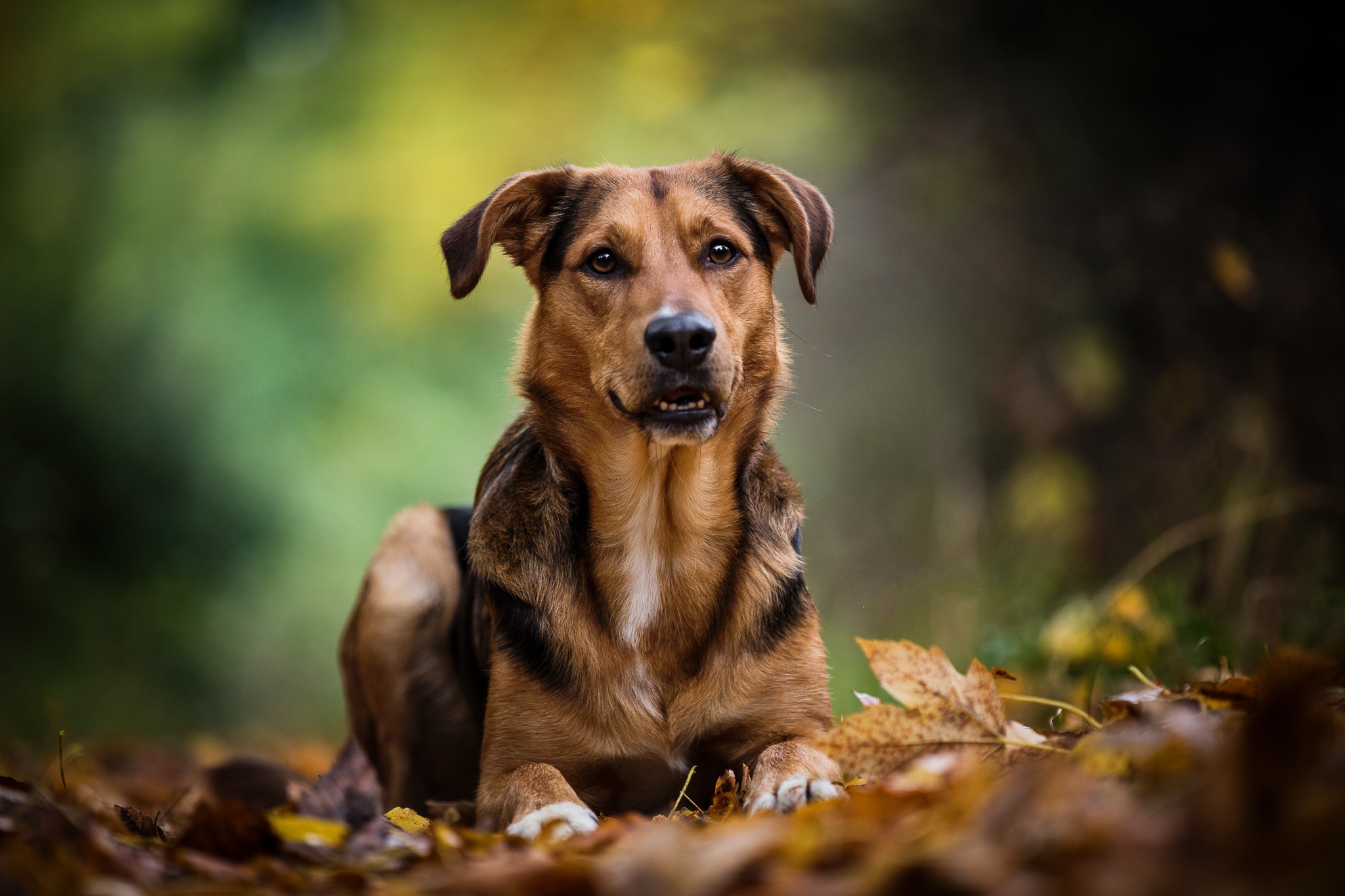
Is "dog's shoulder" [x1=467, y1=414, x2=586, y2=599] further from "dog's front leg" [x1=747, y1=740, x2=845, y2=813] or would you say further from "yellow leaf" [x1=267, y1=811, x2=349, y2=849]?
"yellow leaf" [x1=267, y1=811, x2=349, y2=849]

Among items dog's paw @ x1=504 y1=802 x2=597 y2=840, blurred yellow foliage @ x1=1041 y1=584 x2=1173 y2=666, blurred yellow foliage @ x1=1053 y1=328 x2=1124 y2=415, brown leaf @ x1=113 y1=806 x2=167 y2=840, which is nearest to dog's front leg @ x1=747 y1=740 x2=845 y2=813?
dog's paw @ x1=504 y1=802 x2=597 y2=840

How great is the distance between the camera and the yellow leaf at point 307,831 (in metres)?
2.08

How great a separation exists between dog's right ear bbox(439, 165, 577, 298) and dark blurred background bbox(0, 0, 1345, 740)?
2.92 meters

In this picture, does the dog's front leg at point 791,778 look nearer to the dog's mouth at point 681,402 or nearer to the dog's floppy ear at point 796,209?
the dog's mouth at point 681,402

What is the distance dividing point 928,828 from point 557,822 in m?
1.10

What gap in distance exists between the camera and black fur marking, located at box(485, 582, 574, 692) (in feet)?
9.95

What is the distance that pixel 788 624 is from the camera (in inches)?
126

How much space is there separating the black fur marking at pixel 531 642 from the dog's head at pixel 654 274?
637mm

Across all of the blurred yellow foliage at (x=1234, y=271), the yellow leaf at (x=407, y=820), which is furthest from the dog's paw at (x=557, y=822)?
the blurred yellow foliage at (x=1234, y=271)

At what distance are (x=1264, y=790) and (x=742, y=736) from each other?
5.88 feet

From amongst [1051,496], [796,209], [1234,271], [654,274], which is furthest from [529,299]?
[654,274]

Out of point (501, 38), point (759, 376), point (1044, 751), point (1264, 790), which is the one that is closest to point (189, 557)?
point (501, 38)

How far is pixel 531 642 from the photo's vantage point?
3.07 m

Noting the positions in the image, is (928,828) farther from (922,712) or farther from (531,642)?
(531,642)
